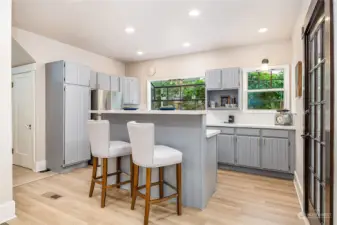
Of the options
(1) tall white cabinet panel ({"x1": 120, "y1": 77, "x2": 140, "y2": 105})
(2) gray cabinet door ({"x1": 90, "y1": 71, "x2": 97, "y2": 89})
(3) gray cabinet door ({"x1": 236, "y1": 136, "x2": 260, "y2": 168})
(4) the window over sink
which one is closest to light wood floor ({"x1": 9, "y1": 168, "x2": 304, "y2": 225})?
(3) gray cabinet door ({"x1": 236, "y1": 136, "x2": 260, "y2": 168})

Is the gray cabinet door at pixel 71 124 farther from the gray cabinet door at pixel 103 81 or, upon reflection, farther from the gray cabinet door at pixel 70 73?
the gray cabinet door at pixel 103 81

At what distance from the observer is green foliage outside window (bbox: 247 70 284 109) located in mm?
4426

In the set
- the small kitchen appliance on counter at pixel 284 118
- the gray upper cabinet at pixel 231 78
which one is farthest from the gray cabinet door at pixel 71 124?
the small kitchen appliance on counter at pixel 284 118

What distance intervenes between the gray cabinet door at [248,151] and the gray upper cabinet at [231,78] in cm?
121

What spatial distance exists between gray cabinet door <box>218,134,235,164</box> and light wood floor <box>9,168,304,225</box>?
0.76 m

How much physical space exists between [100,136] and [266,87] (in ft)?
12.2

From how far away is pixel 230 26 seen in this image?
3.61 m

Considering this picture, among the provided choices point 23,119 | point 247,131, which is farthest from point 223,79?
point 23,119

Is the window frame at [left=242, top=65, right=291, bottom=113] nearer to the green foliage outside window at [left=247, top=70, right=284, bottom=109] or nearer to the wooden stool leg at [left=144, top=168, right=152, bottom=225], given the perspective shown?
the green foliage outside window at [left=247, top=70, right=284, bottom=109]

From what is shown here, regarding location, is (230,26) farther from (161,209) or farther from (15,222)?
(15,222)

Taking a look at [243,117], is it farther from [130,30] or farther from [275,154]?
[130,30]

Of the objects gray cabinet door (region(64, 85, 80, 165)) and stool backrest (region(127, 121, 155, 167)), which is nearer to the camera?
stool backrest (region(127, 121, 155, 167))

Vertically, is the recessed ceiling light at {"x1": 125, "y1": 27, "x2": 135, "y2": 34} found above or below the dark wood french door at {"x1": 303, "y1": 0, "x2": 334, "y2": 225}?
above

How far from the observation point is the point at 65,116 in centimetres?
402
